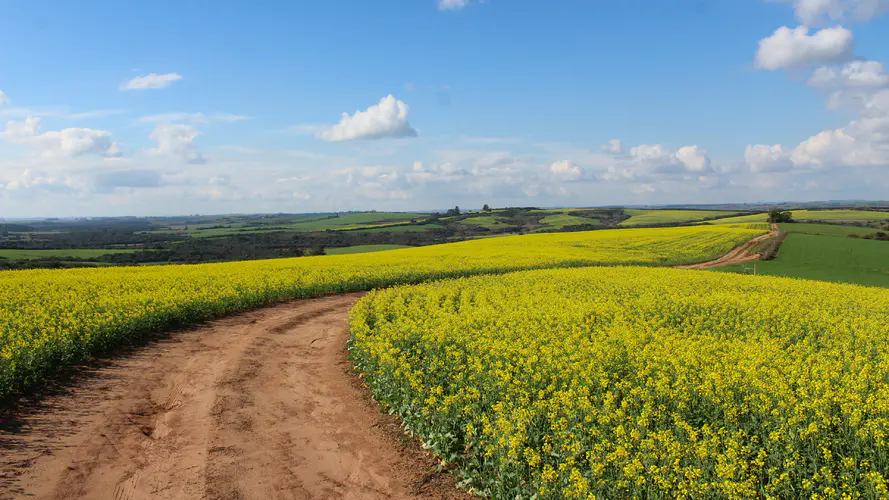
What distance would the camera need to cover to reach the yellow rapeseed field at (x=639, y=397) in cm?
592

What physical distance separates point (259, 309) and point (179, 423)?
11.8 metres

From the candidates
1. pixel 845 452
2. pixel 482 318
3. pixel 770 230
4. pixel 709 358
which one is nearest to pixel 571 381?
pixel 709 358

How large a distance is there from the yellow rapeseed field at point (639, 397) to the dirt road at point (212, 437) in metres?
0.90

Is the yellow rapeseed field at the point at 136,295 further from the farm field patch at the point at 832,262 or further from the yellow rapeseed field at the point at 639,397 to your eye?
the farm field patch at the point at 832,262

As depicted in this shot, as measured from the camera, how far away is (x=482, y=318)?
13391 millimetres

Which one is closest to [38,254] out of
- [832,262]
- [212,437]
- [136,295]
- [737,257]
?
[136,295]

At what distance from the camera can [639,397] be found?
8.16 meters

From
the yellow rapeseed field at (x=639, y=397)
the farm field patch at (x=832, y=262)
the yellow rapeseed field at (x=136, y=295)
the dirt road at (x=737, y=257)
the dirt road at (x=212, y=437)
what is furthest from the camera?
the dirt road at (x=737, y=257)

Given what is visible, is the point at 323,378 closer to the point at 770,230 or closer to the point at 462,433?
the point at 462,433

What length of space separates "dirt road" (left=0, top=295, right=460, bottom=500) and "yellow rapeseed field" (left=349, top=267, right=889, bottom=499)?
90 centimetres

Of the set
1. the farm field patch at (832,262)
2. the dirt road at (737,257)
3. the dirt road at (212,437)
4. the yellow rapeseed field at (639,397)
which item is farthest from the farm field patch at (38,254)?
the farm field patch at (832,262)

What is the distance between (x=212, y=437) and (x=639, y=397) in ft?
26.0

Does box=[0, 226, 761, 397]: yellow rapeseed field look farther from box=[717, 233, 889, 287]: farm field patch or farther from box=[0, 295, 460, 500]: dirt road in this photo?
box=[717, 233, 889, 287]: farm field patch

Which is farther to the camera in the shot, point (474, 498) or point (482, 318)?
point (482, 318)
